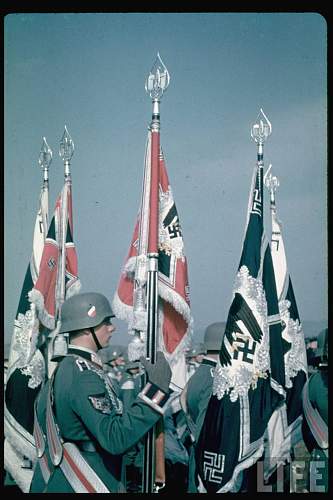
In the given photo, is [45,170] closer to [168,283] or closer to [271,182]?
[168,283]

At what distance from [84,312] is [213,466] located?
163cm

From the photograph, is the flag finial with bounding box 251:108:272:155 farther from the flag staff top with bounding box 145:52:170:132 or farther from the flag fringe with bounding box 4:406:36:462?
the flag fringe with bounding box 4:406:36:462

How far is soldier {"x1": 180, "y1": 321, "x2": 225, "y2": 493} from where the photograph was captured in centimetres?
648

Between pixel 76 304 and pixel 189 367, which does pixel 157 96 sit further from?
pixel 189 367

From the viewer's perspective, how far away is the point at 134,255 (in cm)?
654

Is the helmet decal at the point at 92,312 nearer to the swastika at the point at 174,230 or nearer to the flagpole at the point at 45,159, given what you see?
the swastika at the point at 174,230

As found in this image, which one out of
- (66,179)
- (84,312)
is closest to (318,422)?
(84,312)

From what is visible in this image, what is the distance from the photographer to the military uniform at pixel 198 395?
6.42 m

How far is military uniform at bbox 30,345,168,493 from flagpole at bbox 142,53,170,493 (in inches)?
9.1

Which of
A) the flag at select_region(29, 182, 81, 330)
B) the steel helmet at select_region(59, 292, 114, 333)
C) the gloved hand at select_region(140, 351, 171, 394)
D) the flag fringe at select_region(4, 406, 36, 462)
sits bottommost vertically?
the flag fringe at select_region(4, 406, 36, 462)

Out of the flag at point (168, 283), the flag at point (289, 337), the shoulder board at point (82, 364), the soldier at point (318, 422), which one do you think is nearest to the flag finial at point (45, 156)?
the flag at point (168, 283)

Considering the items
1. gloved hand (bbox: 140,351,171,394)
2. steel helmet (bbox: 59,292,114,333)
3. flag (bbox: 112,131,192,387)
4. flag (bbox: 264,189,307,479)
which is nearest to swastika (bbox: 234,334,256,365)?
flag (bbox: 112,131,192,387)

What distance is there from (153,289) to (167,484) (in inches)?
80.3
